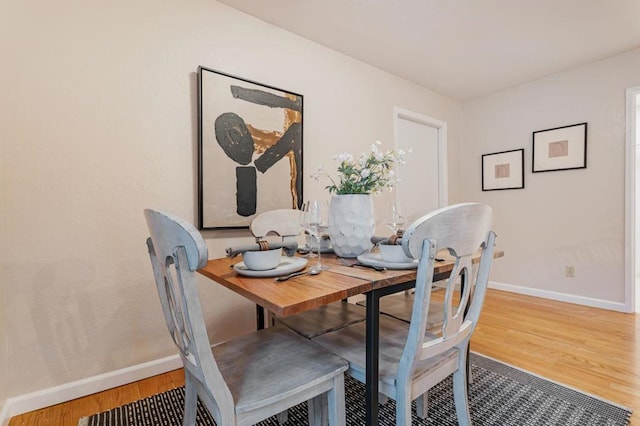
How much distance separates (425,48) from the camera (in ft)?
8.94

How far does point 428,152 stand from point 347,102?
1405 millimetres

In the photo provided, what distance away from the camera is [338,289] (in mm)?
911

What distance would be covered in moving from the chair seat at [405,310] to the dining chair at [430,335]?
16 cm

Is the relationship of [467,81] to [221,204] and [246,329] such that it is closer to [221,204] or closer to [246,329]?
[221,204]

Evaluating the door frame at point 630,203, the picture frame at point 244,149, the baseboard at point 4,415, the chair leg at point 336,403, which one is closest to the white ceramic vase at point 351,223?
the chair leg at point 336,403

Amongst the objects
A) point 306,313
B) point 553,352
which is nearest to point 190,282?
point 306,313

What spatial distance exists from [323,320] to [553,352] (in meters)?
1.74

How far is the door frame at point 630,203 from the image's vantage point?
279 centimetres

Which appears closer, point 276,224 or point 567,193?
point 276,224

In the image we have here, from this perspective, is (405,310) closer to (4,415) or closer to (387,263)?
(387,263)

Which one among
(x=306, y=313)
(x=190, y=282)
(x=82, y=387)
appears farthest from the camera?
(x=82, y=387)

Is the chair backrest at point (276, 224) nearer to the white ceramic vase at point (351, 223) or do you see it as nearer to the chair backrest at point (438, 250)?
the white ceramic vase at point (351, 223)

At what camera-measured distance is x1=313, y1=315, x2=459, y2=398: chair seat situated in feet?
3.46

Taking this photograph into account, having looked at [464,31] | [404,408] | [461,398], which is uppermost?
[464,31]
